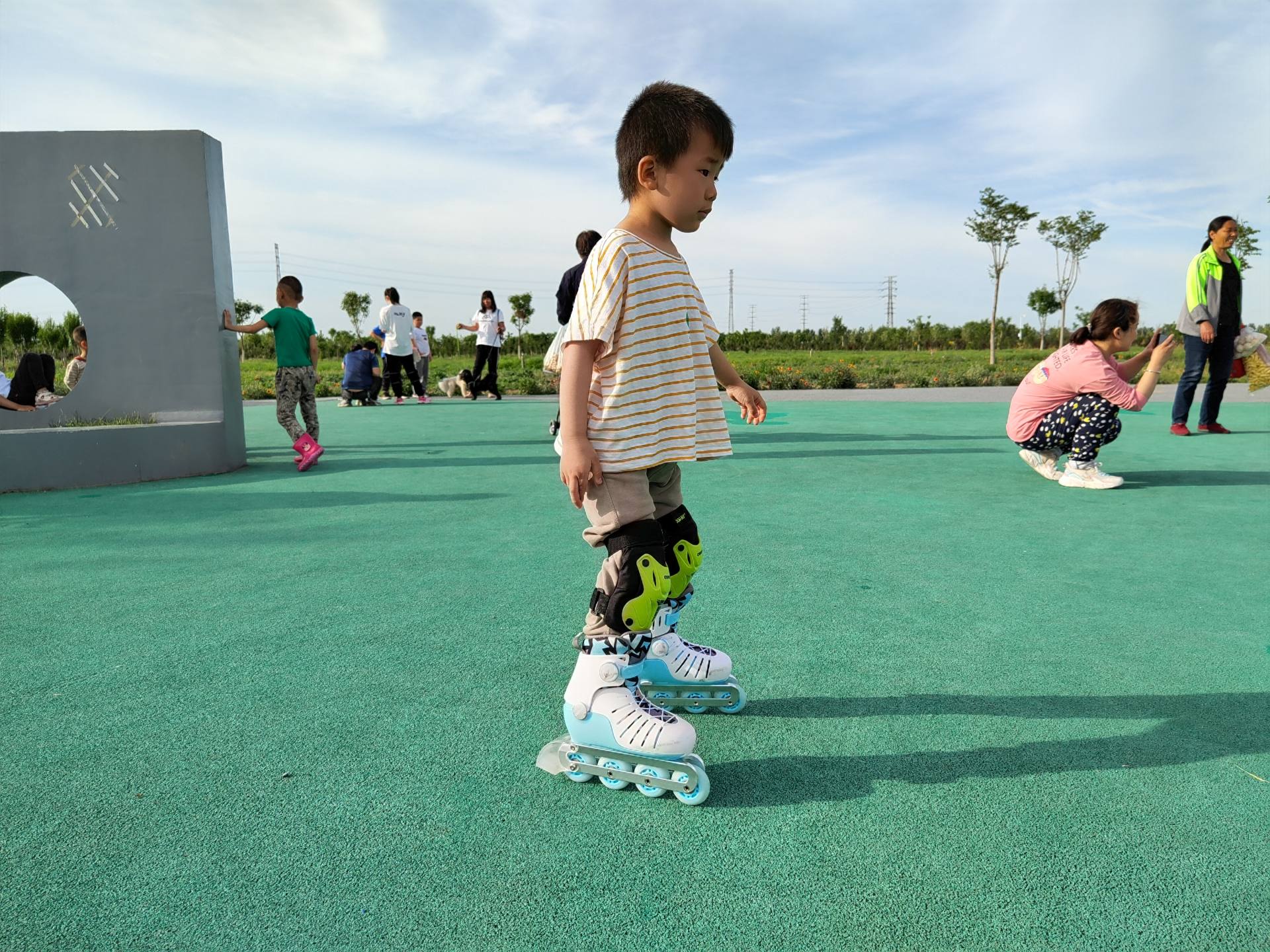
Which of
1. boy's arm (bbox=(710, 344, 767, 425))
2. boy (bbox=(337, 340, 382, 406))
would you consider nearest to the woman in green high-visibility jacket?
boy's arm (bbox=(710, 344, 767, 425))

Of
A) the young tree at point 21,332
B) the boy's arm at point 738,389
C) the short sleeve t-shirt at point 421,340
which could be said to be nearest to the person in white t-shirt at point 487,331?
the short sleeve t-shirt at point 421,340

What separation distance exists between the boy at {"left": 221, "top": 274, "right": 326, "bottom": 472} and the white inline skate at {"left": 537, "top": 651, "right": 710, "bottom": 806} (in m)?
5.76

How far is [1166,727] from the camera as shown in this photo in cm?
227

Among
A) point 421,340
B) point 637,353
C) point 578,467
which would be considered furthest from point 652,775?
point 421,340

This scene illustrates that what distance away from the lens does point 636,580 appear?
6.66 feet

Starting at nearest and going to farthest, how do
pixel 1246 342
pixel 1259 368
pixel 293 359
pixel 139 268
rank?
pixel 139 268
pixel 293 359
pixel 1246 342
pixel 1259 368

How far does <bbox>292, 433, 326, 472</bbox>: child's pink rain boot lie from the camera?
283 inches

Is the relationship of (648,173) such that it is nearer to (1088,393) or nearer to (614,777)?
(614,777)

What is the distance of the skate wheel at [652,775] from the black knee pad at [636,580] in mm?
320

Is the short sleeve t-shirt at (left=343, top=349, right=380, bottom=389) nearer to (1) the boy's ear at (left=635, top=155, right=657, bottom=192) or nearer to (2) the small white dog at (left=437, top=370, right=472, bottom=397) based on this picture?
(2) the small white dog at (left=437, top=370, right=472, bottom=397)

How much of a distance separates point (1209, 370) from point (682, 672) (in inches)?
321

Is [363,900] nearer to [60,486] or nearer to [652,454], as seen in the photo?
[652,454]

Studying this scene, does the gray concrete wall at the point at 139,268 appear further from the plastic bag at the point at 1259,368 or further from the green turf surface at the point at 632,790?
the plastic bag at the point at 1259,368

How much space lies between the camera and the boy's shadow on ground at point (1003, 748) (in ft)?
6.61
